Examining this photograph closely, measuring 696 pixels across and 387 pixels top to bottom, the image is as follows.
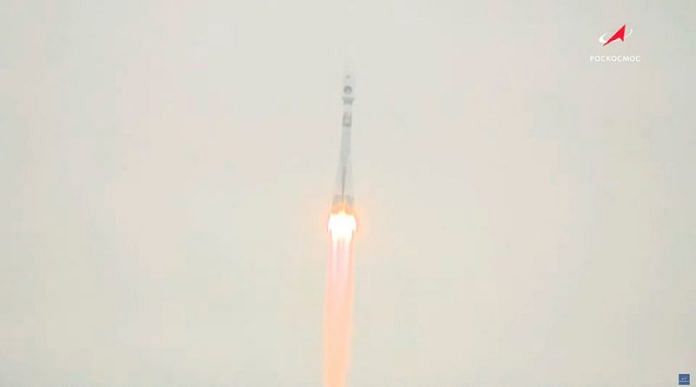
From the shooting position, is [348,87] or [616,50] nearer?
[348,87]

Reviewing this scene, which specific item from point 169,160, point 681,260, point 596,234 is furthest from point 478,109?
point 169,160

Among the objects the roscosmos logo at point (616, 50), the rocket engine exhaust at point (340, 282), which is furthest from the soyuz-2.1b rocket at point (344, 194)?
the roscosmos logo at point (616, 50)

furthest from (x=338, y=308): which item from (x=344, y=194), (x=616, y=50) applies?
(x=616, y=50)

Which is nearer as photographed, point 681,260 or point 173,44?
point 173,44

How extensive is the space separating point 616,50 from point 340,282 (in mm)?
2354

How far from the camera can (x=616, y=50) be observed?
420 centimetres

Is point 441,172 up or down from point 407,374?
up

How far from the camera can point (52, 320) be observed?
411 centimetres

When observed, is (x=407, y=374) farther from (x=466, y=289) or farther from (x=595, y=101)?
(x=595, y=101)

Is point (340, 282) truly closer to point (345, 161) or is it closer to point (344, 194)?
point (344, 194)

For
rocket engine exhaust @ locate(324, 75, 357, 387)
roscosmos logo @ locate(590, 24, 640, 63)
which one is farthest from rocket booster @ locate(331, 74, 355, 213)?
roscosmos logo @ locate(590, 24, 640, 63)

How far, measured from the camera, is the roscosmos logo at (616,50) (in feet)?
13.7

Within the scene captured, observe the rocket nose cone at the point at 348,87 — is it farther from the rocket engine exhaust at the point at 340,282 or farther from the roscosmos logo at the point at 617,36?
the roscosmos logo at the point at 617,36

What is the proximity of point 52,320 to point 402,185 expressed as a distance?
2.41 metres
